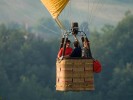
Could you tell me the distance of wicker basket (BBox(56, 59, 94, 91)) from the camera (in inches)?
1073

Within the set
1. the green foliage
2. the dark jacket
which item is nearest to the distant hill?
the green foliage

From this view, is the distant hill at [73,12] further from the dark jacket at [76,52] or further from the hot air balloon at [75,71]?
the dark jacket at [76,52]

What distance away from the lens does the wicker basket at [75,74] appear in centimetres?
2727

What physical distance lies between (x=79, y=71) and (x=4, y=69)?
92047 mm

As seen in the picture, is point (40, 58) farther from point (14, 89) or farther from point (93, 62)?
point (93, 62)

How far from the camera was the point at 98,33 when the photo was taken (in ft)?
482

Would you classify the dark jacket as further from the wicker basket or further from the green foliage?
the green foliage

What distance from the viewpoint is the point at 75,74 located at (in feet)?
89.7

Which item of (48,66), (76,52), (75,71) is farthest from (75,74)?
(48,66)

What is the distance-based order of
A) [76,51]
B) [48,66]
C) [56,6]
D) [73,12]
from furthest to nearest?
[73,12] < [48,66] < [56,6] < [76,51]

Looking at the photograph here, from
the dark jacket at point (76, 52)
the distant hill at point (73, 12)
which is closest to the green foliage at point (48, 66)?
the distant hill at point (73, 12)

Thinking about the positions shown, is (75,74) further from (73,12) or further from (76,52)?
(73,12)

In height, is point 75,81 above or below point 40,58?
below

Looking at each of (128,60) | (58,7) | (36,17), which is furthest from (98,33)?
(58,7)
